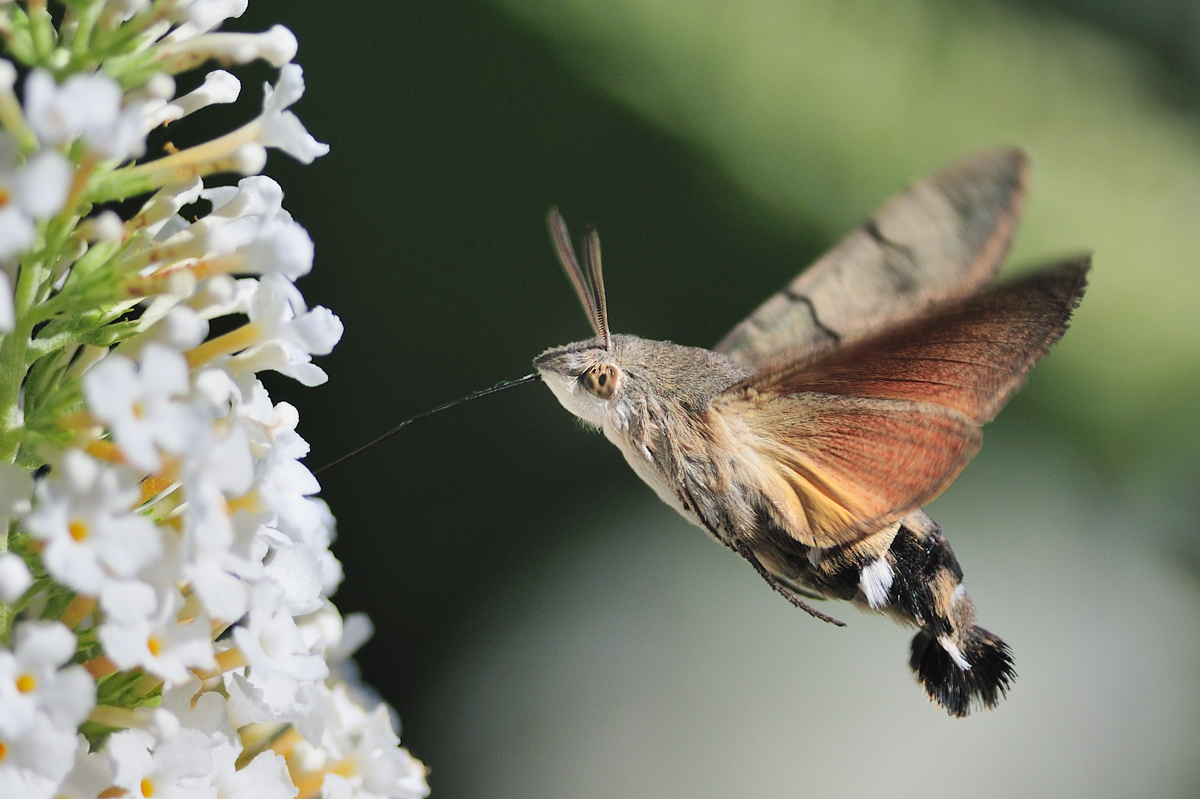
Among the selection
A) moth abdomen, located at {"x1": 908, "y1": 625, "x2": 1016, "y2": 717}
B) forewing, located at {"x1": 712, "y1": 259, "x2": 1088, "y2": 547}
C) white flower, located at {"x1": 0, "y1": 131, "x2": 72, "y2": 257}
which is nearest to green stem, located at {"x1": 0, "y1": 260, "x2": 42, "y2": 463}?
white flower, located at {"x1": 0, "y1": 131, "x2": 72, "y2": 257}

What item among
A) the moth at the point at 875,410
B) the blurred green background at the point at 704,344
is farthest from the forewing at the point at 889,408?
the blurred green background at the point at 704,344

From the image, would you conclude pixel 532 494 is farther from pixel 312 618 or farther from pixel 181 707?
pixel 181 707

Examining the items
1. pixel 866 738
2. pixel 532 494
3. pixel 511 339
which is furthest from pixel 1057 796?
pixel 511 339

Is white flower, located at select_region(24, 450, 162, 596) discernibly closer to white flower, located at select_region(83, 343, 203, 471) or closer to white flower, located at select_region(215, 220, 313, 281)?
white flower, located at select_region(83, 343, 203, 471)

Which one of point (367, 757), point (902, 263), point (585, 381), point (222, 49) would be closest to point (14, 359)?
point (222, 49)

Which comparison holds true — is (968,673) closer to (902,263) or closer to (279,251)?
(902,263)

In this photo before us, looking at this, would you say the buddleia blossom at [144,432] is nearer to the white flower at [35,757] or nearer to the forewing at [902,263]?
the white flower at [35,757]

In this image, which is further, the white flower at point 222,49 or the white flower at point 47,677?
the white flower at point 222,49
